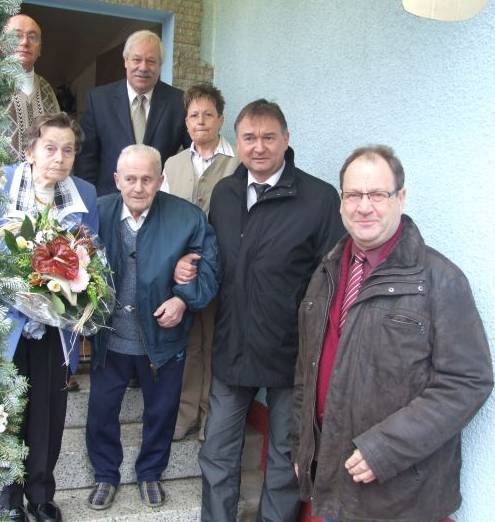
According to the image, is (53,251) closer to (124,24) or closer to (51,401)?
(51,401)

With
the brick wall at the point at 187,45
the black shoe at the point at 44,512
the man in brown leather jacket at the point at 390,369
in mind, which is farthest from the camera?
the brick wall at the point at 187,45

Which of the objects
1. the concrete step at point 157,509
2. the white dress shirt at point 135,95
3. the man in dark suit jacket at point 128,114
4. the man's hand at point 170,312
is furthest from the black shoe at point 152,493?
the white dress shirt at point 135,95

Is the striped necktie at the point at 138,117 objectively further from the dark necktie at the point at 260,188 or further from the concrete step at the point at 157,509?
the concrete step at the point at 157,509

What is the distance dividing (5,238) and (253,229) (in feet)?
3.66

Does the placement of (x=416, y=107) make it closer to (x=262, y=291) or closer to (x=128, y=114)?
(x=262, y=291)

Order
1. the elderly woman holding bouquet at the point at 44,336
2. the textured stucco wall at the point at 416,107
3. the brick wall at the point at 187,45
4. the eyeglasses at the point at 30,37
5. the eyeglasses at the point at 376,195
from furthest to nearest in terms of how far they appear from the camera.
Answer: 1. the brick wall at the point at 187,45
2. the eyeglasses at the point at 30,37
3. the elderly woman holding bouquet at the point at 44,336
4. the textured stucco wall at the point at 416,107
5. the eyeglasses at the point at 376,195

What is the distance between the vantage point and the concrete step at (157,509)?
10.4ft

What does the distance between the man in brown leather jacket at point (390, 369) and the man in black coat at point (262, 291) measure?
0.58 meters

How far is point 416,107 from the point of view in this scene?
2734 mm

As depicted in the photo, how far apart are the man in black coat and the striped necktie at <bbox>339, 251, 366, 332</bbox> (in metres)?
0.61

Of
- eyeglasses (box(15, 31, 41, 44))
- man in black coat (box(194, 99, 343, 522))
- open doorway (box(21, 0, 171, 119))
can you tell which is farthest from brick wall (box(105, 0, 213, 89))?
man in black coat (box(194, 99, 343, 522))

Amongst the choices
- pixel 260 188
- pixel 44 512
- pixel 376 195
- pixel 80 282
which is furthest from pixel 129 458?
pixel 376 195

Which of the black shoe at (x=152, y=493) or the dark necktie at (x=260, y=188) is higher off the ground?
the dark necktie at (x=260, y=188)

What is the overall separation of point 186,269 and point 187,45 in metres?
2.61
